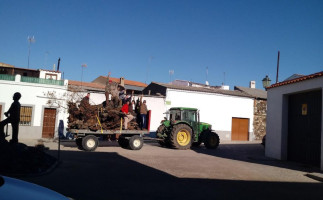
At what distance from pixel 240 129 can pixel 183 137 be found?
12679 millimetres

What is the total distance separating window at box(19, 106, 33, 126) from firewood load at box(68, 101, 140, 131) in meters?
7.88

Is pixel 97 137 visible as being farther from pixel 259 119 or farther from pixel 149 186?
pixel 259 119

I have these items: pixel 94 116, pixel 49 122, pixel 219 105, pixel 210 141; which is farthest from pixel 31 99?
pixel 219 105

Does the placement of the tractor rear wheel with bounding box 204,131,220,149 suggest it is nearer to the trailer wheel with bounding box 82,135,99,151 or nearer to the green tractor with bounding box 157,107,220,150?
the green tractor with bounding box 157,107,220,150

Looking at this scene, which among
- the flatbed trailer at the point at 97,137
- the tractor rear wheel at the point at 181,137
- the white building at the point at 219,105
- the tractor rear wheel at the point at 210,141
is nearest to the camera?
the flatbed trailer at the point at 97,137

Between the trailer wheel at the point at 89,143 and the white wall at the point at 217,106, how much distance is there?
1153 centimetres

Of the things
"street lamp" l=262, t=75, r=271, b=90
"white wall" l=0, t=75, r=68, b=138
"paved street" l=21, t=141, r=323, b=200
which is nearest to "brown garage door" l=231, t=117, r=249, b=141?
"street lamp" l=262, t=75, r=271, b=90

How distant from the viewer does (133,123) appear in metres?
13.9

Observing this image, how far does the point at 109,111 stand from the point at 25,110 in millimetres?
9274

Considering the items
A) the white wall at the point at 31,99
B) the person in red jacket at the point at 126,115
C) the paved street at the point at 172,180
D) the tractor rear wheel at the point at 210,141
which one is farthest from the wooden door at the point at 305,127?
the white wall at the point at 31,99

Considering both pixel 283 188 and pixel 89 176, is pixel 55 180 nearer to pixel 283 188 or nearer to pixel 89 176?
pixel 89 176

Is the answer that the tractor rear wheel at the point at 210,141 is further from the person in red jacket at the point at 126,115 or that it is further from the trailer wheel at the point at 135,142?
the person in red jacket at the point at 126,115

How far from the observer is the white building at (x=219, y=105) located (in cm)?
2386

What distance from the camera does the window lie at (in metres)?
18.9
